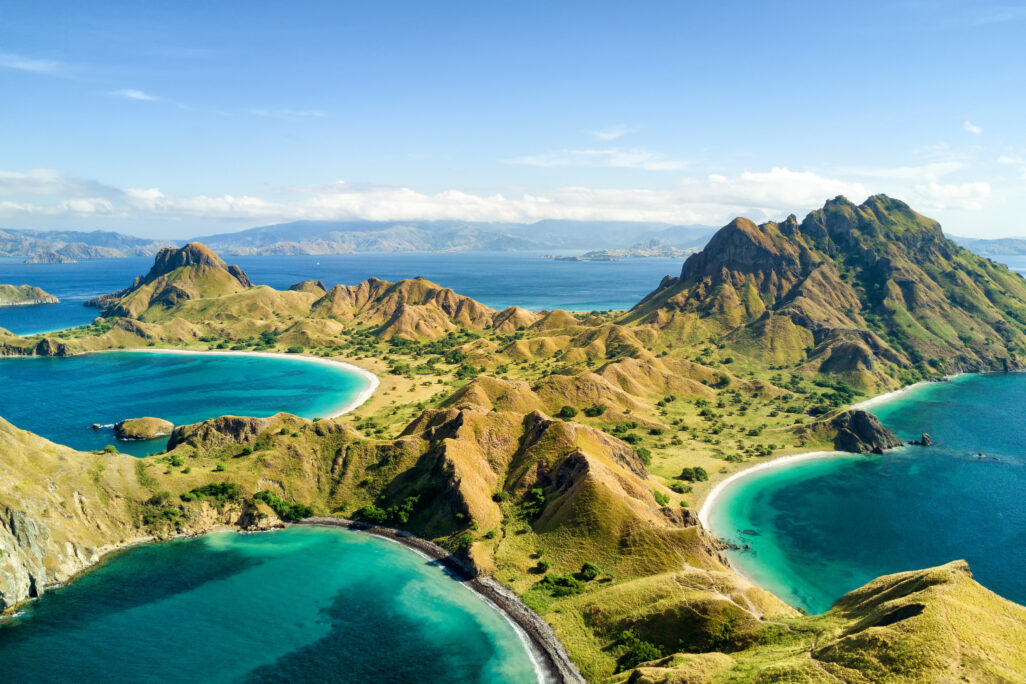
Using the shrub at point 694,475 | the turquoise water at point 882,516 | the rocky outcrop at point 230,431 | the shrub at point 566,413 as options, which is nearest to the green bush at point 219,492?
the rocky outcrop at point 230,431

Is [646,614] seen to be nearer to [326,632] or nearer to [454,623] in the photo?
[454,623]

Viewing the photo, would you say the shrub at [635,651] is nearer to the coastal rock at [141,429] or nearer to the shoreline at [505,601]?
the shoreline at [505,601]

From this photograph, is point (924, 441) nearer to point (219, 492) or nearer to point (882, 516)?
point (882, 516)

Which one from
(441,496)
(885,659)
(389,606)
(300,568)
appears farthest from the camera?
(441,496)

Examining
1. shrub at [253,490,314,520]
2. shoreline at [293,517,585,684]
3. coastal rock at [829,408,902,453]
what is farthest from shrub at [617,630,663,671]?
coastal rock at [829,408,902,453]

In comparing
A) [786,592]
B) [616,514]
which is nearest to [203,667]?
[616,514]

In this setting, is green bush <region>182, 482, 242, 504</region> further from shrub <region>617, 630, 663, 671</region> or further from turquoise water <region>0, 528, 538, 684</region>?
shrub <region>617, 630, 663, 671</region>

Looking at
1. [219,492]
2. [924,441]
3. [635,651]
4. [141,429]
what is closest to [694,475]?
[635,651]
